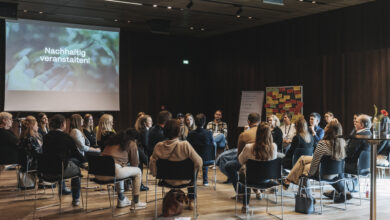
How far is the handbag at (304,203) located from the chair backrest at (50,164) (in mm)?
3134

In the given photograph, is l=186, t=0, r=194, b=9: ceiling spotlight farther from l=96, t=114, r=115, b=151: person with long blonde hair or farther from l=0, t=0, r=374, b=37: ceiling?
l=96, t=114, r=115, b=151: person with long blonde hair

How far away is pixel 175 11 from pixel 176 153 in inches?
236

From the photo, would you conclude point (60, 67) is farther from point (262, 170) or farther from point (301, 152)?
point (262, 170)

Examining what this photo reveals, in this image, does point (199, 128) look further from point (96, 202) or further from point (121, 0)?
point (121, 0)

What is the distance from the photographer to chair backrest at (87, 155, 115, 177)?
5203mm

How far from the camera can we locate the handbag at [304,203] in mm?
5477

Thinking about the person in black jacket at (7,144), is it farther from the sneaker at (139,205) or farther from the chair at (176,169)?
the chair at (176,169)

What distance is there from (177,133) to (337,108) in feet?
20.0

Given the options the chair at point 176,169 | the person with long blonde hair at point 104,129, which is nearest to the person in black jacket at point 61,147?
the person with long blonde hair at point 104,129

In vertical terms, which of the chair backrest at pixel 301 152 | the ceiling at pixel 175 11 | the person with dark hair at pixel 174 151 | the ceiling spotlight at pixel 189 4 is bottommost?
the chair backrest at pixel 301 152

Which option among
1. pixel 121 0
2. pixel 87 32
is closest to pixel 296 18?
pixel 121 0

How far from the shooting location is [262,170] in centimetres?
494

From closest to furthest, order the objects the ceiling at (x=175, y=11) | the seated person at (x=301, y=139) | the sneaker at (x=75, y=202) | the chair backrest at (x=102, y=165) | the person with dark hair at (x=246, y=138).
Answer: the chair backrest at (x=102, y=165), the person with dark hair at (x=246, y=138), the sneaker at (x=75, y=202), the seated person at (x=301, y=139), the ceiling at (x=175, y=11)

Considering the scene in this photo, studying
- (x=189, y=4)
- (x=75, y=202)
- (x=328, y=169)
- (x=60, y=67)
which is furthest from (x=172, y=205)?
(x=60, y=67)
